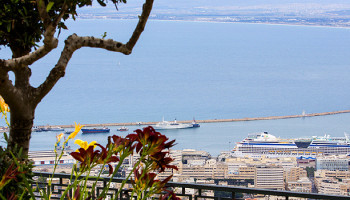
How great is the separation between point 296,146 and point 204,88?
965 cm

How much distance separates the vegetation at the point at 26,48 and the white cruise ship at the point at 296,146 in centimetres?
1623

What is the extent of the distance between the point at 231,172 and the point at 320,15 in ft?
93.8

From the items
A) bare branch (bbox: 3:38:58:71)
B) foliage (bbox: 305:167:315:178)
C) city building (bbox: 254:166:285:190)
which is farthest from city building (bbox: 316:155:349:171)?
bare branch (bbox: 3:38:58:71)

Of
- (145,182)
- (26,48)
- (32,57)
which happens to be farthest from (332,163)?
(145,182)

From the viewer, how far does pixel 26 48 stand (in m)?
1.31

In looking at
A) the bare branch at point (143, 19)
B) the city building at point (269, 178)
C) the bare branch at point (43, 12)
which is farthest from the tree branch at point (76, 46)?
the city building at point (269, 178)

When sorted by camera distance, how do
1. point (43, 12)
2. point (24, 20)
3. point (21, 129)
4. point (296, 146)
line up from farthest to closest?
point (296, 146), point (21, 129), point (24, 20), point (43, 12)

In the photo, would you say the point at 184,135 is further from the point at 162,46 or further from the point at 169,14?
the point at 162,46

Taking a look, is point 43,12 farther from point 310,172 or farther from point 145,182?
point 310,172

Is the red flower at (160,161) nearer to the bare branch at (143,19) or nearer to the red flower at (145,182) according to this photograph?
the red flower at (145,182)

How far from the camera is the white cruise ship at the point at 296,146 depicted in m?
17.6

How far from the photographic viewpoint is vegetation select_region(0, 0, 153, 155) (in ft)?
3.65

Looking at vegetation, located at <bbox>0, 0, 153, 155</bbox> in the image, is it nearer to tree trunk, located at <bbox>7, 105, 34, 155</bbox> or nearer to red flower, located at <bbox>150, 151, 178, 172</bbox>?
tree trunk, located at <bbox>7, 105, 34, 155</bbox>

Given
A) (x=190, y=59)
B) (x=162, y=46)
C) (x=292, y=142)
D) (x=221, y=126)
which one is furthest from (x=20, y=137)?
(x=162, y=46)
